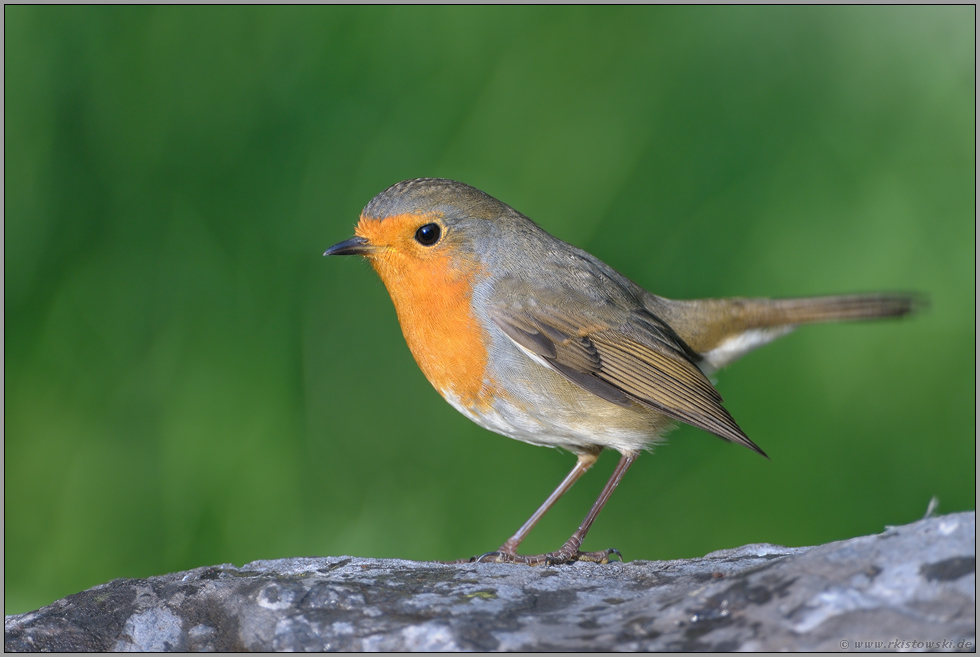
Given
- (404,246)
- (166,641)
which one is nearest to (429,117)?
(404,246)

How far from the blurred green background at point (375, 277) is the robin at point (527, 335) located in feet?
2.68

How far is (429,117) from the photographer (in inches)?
181

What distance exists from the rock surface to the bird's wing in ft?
2.02

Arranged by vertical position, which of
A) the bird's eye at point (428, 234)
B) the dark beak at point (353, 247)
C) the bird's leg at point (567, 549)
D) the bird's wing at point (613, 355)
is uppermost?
the bird's eye at point (428, 234)

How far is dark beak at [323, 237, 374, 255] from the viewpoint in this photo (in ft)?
11.2

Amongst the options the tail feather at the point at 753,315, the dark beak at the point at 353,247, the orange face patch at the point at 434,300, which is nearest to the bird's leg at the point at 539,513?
the orange face patch at the point at 434,300

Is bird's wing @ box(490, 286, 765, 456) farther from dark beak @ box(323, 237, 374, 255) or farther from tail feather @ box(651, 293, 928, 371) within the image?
dark beak @ box(323, 237, 374, 255)

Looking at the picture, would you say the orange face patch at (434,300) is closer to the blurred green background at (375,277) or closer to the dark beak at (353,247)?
the dark beak at (353,247)

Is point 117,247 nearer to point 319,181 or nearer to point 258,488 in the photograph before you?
point 319,181

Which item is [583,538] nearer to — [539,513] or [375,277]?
[539,513]

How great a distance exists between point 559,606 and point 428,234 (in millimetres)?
1648

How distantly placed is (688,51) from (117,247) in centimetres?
306

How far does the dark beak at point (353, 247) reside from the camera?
11.2 feet

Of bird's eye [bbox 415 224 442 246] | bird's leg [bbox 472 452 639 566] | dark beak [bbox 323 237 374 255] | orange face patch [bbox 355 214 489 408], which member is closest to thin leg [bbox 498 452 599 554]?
bird's leg [bbox 472 452 639 566]
